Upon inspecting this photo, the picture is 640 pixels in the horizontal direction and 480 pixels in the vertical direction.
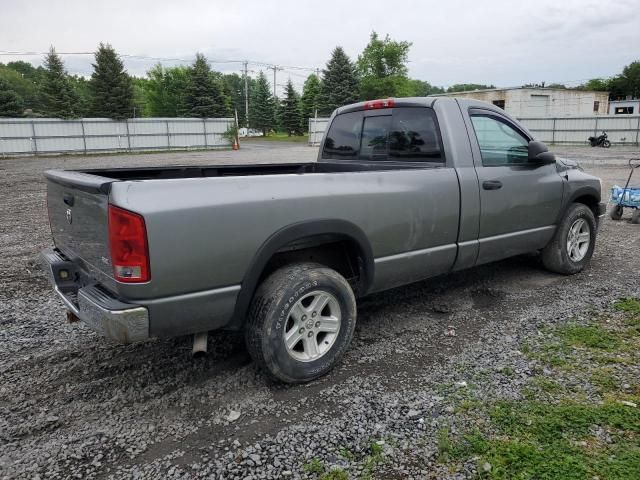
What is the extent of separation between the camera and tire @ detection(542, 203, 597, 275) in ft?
17.1

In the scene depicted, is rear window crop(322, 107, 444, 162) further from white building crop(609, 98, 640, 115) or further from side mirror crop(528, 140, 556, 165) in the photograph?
white building crop(609, 98, 640, 115)

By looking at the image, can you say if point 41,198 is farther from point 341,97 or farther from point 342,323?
point 341,97

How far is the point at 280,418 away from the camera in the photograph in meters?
2.92

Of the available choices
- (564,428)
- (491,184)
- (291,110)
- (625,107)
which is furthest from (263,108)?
(564,428)

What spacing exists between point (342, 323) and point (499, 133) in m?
2.52

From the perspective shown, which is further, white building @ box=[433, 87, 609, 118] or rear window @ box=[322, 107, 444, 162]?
white building @ box=[433, 87, 609, 118]

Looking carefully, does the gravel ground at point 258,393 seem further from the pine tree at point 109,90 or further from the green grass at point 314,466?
the pine tree at point 109,90

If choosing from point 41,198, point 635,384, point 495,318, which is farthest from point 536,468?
point 41,198

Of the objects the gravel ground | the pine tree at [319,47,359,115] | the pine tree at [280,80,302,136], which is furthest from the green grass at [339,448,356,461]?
the pine tree at [280,80,302,136]

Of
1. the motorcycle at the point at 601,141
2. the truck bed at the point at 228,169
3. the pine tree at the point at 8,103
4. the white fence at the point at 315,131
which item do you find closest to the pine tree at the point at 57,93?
the pine tree at the point at 8,103

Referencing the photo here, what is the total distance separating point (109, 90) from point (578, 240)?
140ft

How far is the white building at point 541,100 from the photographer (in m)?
47.6

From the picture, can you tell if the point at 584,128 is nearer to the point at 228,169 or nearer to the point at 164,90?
the point at 228,169

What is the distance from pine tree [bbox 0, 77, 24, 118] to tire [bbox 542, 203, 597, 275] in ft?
159
